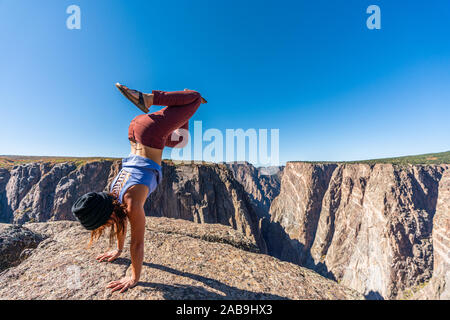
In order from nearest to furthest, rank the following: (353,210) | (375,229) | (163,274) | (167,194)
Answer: (163,274)
(167,194)
(375,229)
(353,210)

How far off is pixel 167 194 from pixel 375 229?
50.5 m

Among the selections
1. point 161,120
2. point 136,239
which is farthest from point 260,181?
point 136,239

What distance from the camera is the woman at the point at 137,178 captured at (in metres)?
1.71

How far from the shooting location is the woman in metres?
1.71

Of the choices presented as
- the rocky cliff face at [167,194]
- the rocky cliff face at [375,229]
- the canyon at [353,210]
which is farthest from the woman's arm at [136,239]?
the rocky cliff face at [375,229]

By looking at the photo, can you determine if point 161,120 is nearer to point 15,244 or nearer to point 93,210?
point 93,210

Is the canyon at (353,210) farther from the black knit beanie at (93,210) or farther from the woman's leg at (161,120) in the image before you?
the black knit beanie at (93,210)

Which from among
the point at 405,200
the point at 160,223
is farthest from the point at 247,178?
the point at 160,223

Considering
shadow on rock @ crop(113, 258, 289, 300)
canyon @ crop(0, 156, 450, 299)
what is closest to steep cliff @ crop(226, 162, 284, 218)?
canyon @ crop(0, 156, 450, 299)

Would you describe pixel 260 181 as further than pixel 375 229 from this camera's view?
Yes

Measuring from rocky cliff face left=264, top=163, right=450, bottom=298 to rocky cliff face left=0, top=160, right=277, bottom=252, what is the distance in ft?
62.5

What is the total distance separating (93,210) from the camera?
1624mm

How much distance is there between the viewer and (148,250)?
124 inches

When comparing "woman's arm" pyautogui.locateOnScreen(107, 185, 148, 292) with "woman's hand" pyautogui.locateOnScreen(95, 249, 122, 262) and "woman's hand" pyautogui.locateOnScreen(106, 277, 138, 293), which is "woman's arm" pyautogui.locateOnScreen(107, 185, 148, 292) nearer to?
"woman's hand" pyautogui.locateOnScreen(106, 277, 138, 293)
